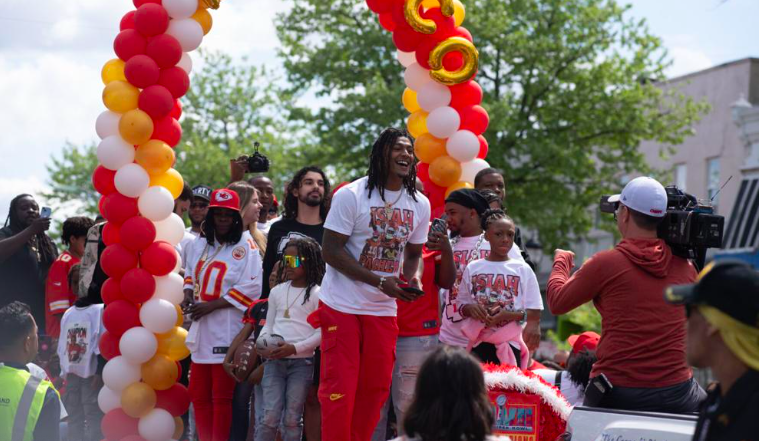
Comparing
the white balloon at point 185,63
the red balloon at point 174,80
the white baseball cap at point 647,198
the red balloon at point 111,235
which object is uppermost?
the white balloon at point 185,63

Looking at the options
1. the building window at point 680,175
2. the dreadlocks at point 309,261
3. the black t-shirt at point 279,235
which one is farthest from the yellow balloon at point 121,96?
the building window at point 680,175

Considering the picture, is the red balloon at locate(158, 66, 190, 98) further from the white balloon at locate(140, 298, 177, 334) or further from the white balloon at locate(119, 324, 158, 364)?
the white balloon at locate(119, 324, 158, 364)

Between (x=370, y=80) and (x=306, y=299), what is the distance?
18307 mm

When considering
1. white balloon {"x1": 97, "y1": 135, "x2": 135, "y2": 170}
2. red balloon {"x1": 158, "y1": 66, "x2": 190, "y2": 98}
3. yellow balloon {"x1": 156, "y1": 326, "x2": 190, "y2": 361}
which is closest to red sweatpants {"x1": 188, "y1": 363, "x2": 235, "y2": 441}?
yellow balloon {"x1": 156, "y1": 326, "x2": 190, "y2": 361}

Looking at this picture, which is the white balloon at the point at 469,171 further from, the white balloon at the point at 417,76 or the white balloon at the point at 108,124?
the white balloon at the point at 108,124

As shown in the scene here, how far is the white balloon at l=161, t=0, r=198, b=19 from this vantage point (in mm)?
8258

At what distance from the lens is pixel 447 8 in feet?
27.7

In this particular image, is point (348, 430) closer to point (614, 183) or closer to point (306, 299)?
point (306, 299)

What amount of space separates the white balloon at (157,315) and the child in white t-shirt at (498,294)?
2405 millimetres

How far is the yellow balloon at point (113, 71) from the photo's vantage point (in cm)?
830

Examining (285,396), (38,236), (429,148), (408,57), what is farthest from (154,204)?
(408,57)

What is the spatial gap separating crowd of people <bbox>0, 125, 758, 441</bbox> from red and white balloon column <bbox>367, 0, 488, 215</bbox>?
0.37 meters

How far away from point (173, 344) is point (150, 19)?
2577 mm

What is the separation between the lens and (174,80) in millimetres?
8305
